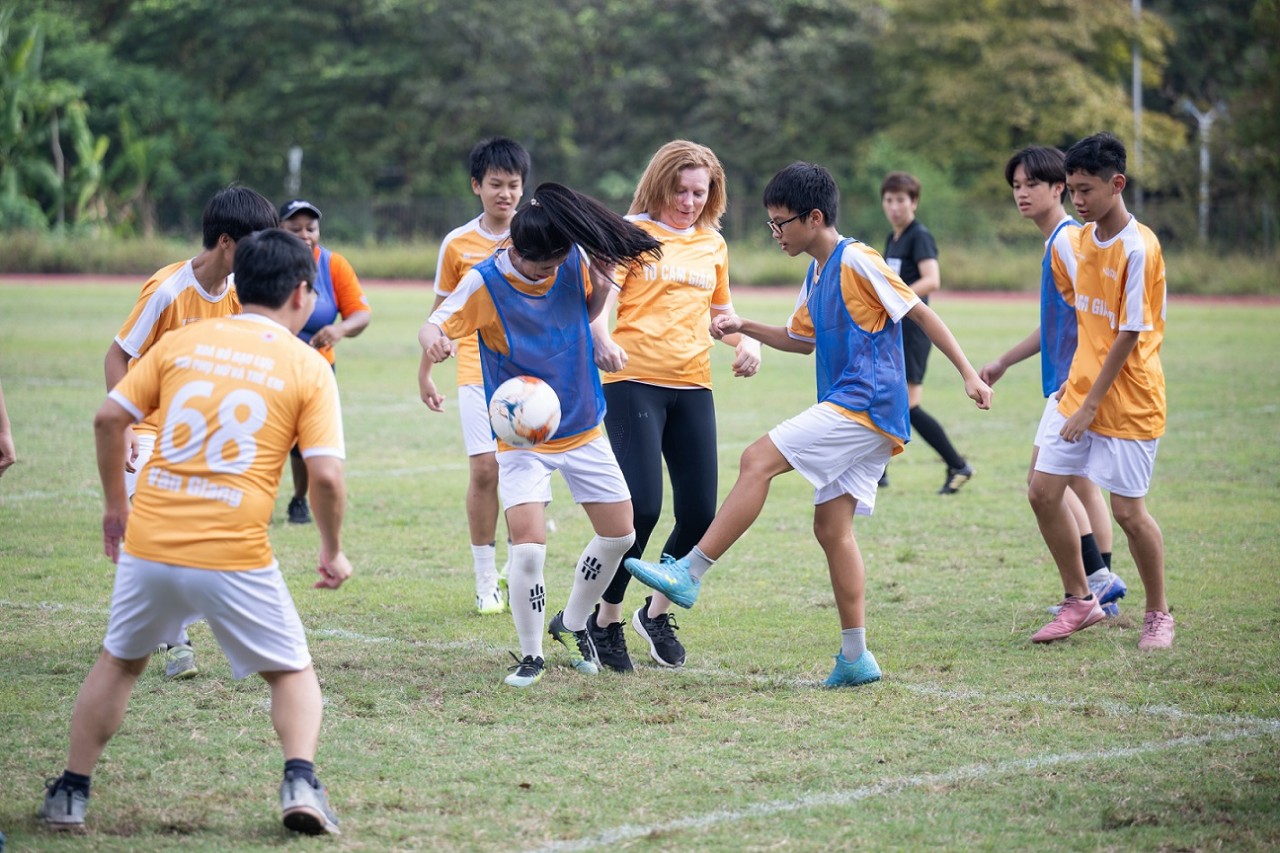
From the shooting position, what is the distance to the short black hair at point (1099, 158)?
6121mm

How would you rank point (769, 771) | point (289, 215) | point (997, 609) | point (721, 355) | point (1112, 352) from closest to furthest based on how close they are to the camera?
point (769, 771) < point (1112, 352) < point (997, 609) < point (289, 215) < point (721, 355)

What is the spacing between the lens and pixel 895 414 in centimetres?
568

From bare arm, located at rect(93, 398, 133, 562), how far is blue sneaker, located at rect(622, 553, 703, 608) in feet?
6.54

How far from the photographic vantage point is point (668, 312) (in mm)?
6129

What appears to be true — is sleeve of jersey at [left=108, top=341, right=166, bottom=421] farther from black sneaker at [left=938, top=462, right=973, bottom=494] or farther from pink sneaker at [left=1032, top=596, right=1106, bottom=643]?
black sneaker at [left=938, top=462, right=973, bottom=494]

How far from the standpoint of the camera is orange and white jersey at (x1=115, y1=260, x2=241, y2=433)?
5727 mm

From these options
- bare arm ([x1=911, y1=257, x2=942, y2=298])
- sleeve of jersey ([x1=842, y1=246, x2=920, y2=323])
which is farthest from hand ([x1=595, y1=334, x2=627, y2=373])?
bare arm ([x1=911, y1=257, x2=942, y2=298])

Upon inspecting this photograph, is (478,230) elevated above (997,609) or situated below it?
above

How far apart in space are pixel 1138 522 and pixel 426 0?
5246 cm

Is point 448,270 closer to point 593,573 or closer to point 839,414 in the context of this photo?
point 593,573

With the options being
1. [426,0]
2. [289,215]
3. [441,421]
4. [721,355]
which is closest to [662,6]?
[426,0]

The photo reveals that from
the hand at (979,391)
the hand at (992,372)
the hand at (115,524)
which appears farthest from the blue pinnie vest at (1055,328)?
the hand at (115,524)

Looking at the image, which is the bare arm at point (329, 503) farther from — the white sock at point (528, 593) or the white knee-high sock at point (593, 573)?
the white knee-high sock at point (593, 573)

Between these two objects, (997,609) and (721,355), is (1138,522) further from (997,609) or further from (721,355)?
(721,355)
